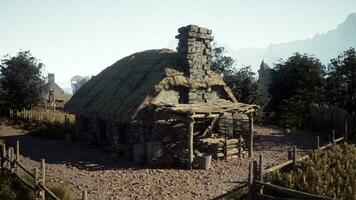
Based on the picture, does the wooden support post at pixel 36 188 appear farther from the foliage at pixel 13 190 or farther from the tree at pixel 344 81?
the tree at pixel 344 81

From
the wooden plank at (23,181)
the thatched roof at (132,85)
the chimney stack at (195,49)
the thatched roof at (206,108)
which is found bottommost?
the wooden plank at (23,181)

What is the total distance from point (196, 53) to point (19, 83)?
827 inches

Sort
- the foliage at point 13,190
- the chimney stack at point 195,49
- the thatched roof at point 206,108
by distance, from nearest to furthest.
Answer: the foliage at point 13,190, the thatched roof at point 206,108, the chimney stack at point 195,49

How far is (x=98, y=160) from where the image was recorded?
61.2 ft

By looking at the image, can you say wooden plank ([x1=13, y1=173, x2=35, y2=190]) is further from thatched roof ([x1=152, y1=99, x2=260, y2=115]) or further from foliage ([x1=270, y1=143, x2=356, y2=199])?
foliage ([x1=270, y1=143, x2=356, y2=199])

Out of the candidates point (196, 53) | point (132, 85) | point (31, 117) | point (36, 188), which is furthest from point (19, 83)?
point (36, 188)

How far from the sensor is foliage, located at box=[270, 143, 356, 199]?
1188 cm

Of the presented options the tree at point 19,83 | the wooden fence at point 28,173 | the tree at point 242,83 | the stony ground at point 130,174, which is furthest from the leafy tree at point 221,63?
the wooden fence at point 28,173

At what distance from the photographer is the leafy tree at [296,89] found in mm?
29922

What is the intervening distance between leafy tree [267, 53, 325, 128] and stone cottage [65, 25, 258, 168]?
886cm

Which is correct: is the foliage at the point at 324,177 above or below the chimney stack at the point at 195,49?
below

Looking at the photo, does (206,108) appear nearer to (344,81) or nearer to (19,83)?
(344,81)

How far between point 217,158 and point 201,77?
5.28 m

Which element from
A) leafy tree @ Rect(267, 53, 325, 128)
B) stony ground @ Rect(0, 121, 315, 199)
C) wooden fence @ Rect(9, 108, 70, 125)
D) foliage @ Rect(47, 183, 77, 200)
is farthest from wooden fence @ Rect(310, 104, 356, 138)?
wooden fence @ Rect(9, 108, 70, 125)
